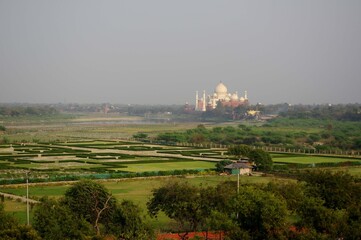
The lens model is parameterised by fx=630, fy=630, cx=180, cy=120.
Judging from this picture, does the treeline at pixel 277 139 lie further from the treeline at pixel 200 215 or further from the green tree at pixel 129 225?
the green tree at pixel 129 225

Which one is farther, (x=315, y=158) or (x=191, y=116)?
(x=191, y=116)

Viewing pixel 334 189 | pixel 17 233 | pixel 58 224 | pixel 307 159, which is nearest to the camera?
pixel 17 233

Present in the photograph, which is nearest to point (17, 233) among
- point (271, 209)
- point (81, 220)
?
point (81, 220)

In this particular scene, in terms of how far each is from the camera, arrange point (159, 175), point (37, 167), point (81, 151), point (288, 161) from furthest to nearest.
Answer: point (81, 151), point (288, 161), point (37, 167), point (159, 175)

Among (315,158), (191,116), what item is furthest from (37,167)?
(191,116)

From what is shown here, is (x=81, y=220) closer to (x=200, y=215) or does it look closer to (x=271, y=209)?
(x=200, y=215)

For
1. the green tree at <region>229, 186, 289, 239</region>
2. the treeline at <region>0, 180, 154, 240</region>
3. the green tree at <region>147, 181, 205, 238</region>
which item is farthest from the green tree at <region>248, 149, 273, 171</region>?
the green tree at <region>229, 186, 289, 239</region>

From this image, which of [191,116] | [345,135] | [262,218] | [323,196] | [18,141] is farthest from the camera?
[191,116]

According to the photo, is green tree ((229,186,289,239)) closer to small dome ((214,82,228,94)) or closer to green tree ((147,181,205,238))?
green tree ((147,181,205,238))

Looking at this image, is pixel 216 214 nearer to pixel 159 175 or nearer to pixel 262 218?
pixel 262 218
